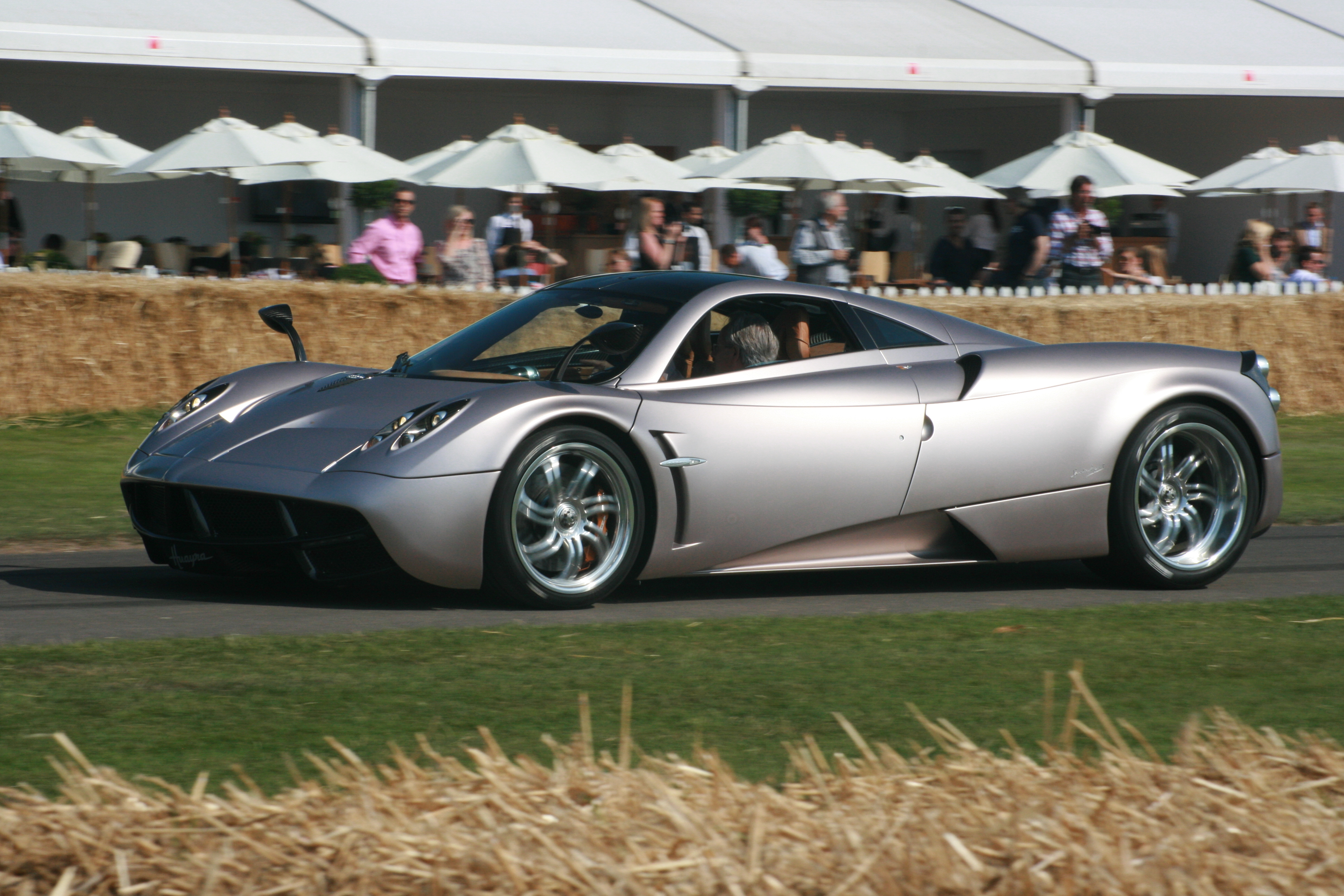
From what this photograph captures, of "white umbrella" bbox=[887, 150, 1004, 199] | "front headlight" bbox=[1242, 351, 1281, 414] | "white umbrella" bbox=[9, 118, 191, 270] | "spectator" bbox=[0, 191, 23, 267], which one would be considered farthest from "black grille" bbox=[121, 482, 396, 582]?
"white umbrella" bbox=[887, 150, 1004, 199]

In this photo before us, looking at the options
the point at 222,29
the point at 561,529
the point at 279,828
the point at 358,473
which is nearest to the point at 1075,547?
the point at 561,529

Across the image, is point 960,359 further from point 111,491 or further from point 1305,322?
point 1305,322

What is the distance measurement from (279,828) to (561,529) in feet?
11.6

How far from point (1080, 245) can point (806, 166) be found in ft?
16.4

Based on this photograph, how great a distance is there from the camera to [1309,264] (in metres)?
17.0

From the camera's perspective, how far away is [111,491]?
909 centimetres

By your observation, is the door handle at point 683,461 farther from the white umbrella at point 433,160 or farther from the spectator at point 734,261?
the white umbrella at point 433,160

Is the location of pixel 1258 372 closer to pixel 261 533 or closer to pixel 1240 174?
pixel 261 533

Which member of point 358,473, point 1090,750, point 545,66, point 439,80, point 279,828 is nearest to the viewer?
point 279,828

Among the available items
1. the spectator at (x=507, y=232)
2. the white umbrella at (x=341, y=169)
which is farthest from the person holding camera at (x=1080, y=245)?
the white umbrella at (x=341, y=169)

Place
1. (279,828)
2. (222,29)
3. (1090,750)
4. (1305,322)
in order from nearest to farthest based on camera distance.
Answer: (279,828) → (1090,750) → (1305,322) → (222,29)

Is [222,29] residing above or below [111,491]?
above

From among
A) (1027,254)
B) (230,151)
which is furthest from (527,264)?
(230,151)

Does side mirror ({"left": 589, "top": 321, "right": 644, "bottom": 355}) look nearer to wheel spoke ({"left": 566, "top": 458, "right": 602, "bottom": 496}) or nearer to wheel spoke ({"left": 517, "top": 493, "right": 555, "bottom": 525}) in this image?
wheel spoke ({"left": 566, "top": 458, "right": 602, "bottom": 496})
